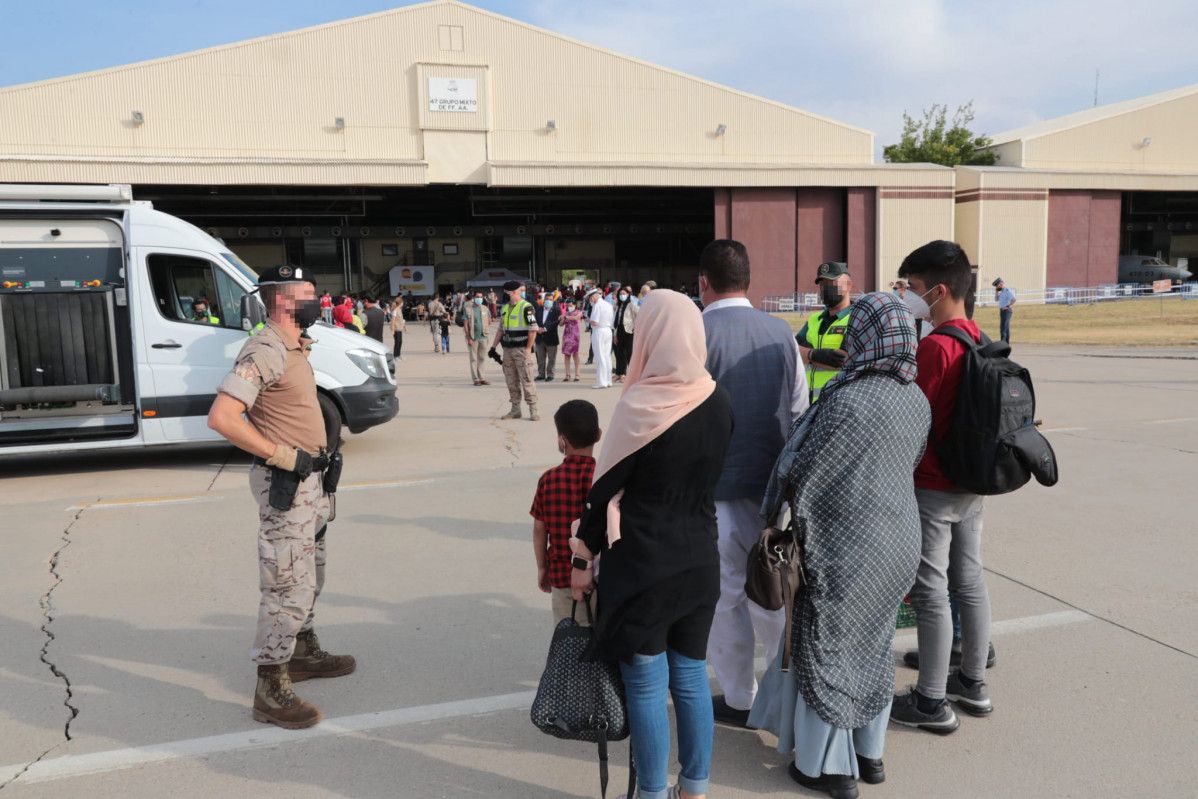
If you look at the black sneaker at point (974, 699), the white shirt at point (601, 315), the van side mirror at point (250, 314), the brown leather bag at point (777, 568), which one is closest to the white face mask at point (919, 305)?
the brown leather bag at point (777, 568)

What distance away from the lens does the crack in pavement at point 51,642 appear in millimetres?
3510

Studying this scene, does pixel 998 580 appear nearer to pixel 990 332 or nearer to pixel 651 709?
pixel 651 709

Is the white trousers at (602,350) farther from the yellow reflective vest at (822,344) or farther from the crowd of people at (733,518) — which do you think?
the crowd of people at (733,518)

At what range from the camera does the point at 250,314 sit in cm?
890

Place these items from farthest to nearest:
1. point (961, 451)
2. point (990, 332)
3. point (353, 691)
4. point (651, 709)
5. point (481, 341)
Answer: point (990, 332) → point (481, 341) → point (353, 691) → point (961, 451) → point (651, 709)

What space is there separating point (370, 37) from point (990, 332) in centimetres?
2625

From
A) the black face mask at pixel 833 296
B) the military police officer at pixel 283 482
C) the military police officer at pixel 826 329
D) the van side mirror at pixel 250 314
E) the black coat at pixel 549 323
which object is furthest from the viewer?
the black coat at pixel 549 323

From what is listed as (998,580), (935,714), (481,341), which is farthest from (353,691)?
(481,341)

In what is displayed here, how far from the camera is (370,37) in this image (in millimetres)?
35156

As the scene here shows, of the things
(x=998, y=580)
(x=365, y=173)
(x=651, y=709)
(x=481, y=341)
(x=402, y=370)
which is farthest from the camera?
(x=365, y=173)

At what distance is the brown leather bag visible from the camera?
304 centimetres

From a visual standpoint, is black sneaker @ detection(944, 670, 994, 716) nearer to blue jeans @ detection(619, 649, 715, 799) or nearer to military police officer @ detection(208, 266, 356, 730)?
blue jeans @ detection(619, 649, 715, 799)

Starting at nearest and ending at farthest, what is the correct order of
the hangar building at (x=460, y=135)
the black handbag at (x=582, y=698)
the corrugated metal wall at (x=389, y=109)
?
the black handbag at (x=582, y=698)
the corrugated metal wall at (x=389, y=109)
the hangar building at (x=460, y=135)

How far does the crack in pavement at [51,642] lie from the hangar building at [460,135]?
30.1m
